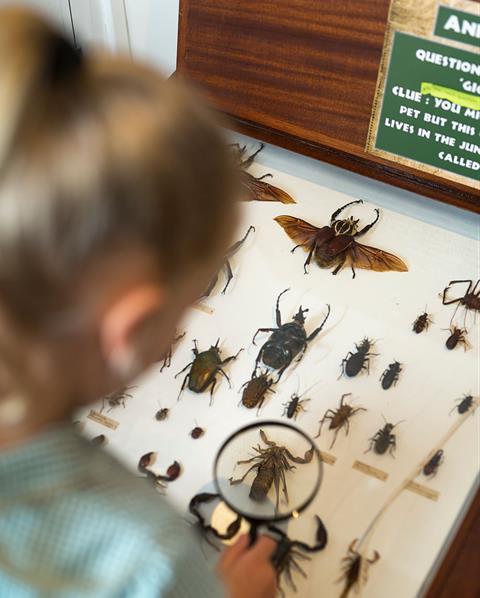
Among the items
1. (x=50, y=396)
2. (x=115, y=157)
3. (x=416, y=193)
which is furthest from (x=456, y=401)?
(x=115, y=157)

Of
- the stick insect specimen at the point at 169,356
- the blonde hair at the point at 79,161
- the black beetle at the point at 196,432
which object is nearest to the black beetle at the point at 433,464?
the black beetle at the point at 196,432

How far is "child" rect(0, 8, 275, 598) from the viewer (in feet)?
2.12

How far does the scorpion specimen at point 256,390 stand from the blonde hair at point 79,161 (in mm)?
691

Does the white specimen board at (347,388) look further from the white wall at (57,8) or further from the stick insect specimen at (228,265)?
the white wall at (57,8)

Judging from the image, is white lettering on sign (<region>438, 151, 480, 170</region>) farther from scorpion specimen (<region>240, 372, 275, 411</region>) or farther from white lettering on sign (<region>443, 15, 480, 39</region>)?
scorpion specimen (<region>240, 372, 275, 411</region>)

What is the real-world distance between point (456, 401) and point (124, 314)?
769 millimetres

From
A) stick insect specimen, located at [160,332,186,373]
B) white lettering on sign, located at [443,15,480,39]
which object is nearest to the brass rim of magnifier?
stick insect specimen, located at [160,332,186,373]

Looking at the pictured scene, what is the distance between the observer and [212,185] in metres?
0.72

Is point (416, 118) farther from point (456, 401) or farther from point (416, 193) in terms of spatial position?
point (456, 401)

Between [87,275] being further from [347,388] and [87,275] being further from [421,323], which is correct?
[421,323]

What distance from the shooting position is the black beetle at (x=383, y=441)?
1301mm

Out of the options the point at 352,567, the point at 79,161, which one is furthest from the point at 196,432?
the point at 79,161

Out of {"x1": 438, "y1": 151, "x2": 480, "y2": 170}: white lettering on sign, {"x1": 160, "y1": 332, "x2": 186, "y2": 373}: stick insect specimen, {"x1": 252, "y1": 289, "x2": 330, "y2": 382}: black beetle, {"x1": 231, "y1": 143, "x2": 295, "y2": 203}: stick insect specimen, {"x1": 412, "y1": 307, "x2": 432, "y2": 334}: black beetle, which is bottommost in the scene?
{"x1": 160, "y1": 332, "x2": 186, "y2": 373}: stick insect specimen

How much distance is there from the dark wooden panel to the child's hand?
756 millimetres
